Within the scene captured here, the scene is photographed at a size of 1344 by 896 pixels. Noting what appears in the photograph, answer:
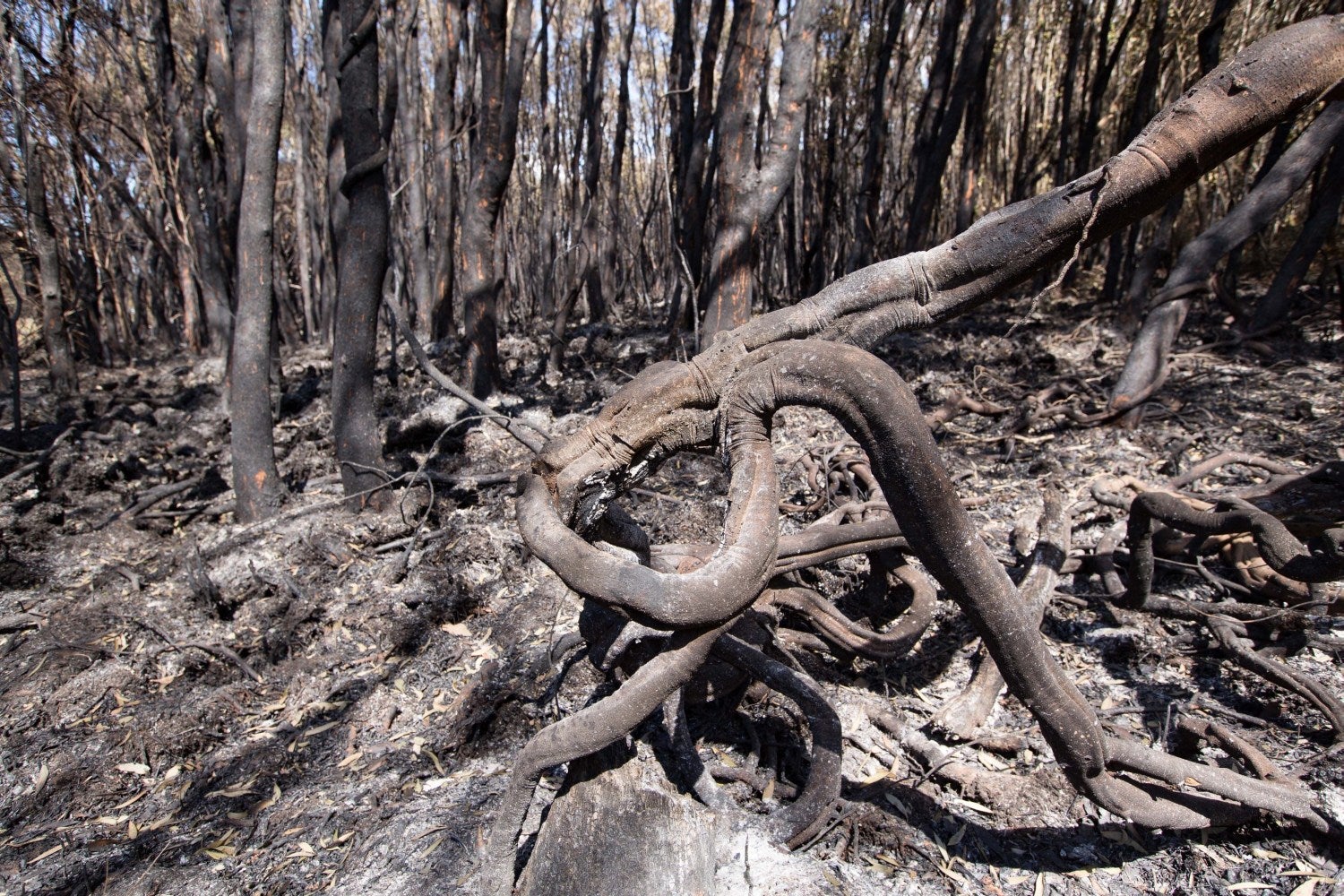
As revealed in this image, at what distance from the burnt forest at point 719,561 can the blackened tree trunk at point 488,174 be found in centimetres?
Result: 5

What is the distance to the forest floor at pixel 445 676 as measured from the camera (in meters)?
2.61

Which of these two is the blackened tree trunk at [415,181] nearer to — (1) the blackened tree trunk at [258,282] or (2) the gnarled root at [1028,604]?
(1) the blackened tree trunk at [258,282]

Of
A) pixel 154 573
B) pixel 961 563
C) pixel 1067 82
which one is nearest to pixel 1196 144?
pixel 961 563

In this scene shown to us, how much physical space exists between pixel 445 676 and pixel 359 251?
3.47 metres

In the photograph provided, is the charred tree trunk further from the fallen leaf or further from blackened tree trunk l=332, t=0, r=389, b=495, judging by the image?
the fallen leaf

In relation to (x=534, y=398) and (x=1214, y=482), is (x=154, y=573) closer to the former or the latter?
(x=534, y=398)

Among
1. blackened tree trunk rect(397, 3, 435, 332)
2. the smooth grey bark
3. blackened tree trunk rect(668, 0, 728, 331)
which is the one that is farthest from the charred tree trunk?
blackened tree trunk rect(397, 3, 435, 332)

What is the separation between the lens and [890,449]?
1832mm

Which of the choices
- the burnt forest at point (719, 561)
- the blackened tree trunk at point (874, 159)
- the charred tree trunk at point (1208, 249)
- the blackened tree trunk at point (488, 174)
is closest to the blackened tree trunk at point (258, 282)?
the burnt forest at point (719, 561)

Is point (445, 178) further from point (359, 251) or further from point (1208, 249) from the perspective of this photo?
point (1208, 249)

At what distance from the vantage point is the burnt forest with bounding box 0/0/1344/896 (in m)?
2.05

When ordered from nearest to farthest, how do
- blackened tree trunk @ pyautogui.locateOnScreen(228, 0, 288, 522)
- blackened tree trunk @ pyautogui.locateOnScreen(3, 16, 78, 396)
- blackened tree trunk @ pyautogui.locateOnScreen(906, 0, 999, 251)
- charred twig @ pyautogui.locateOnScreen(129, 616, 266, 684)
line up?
charred twig @ pyautogui.locateOnScreen(129, 616, 266, 684)
blackened tree trunk @ pyautogui.locateOnScreen(228, 0, 288, 522)
blackened tree trunk @ pyautogui.locateOnScreen(3, 16, 78, 396)
blackened tree trunk @ pyautogui.locateOnScreen(906, 0, 999, 251)

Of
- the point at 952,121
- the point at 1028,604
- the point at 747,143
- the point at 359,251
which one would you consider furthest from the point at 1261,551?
the point at 952,121

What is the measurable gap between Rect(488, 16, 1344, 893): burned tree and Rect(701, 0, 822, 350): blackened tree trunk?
4.18 meters
